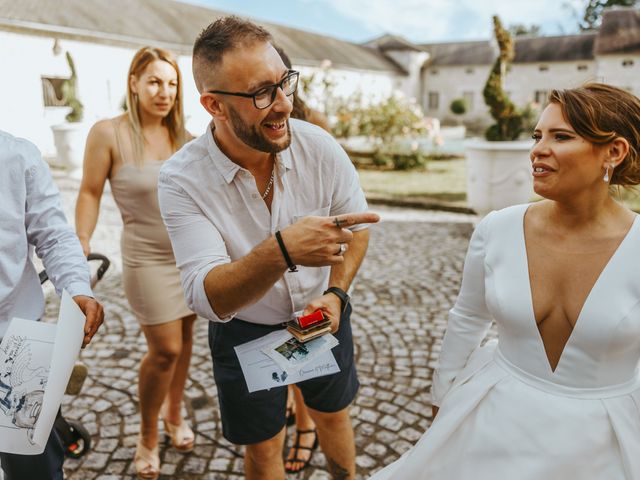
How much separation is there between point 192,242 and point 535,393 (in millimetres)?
1286

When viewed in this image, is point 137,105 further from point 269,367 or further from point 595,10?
point 595,10

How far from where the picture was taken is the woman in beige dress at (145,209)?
9.39 ft

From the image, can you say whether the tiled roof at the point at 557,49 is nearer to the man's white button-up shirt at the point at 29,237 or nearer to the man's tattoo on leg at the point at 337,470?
the man's tattoo on leg at the point at 337,470

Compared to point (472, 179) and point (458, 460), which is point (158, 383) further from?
point (472, 179)

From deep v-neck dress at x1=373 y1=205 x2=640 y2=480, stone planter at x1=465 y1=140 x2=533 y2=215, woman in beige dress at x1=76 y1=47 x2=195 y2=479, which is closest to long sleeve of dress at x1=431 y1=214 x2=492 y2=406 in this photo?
deep v-neck dress at x1=373 y1=205 x2=640 y2=480

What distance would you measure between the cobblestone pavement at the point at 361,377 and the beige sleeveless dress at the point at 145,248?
3.11ft

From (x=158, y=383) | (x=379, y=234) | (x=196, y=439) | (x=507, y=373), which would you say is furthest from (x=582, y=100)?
(x=379, y=234)

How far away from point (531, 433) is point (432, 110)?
49133 mm

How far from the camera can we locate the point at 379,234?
8273mm

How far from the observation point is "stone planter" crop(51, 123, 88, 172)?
42.3 ft

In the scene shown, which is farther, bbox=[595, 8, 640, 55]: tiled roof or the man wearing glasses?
bbox=[595, 8, 640, 55]: tiled roof

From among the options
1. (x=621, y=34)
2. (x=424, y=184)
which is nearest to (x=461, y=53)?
(x=621, y=34)

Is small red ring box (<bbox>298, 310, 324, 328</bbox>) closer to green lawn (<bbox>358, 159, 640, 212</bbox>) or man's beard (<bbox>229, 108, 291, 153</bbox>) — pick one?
man's beard (<bbox>229, 108, 291, 153</bbox>)

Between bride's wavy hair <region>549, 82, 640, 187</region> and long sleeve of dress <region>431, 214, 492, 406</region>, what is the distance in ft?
1.48
